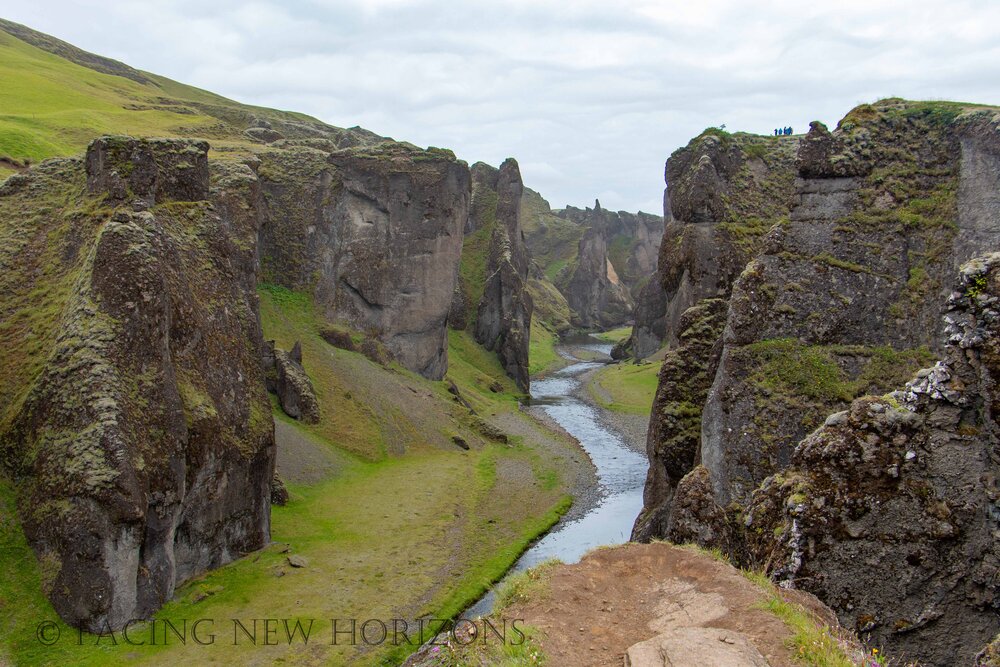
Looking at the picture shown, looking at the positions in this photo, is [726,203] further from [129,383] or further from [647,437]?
[129,383]

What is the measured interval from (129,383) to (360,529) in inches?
667

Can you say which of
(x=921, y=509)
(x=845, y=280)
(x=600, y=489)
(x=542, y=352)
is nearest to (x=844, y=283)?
(x=845, y=280)

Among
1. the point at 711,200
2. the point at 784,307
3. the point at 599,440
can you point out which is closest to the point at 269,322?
the point at 599,440

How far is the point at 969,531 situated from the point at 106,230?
32.4m

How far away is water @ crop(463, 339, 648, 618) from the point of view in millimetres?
41500

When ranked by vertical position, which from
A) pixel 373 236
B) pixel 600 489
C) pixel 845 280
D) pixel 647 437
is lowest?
pixel 600 489

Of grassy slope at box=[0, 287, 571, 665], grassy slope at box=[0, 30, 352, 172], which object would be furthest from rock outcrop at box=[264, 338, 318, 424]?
grassy slope at box=[0, 30, 352, 172]

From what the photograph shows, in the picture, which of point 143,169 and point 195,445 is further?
point 143,169

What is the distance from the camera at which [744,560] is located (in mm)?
17844

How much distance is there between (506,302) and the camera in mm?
106500

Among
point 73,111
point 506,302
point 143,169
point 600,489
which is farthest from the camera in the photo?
point 506,302

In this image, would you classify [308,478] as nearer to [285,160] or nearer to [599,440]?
[599,440]

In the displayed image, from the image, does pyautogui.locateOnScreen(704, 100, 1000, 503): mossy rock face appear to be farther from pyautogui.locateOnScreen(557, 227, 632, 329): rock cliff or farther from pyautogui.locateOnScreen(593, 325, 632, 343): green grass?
pyautogui.locateOnScreen(557, 227, 632, 329): rock cliff

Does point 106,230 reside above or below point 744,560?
above
